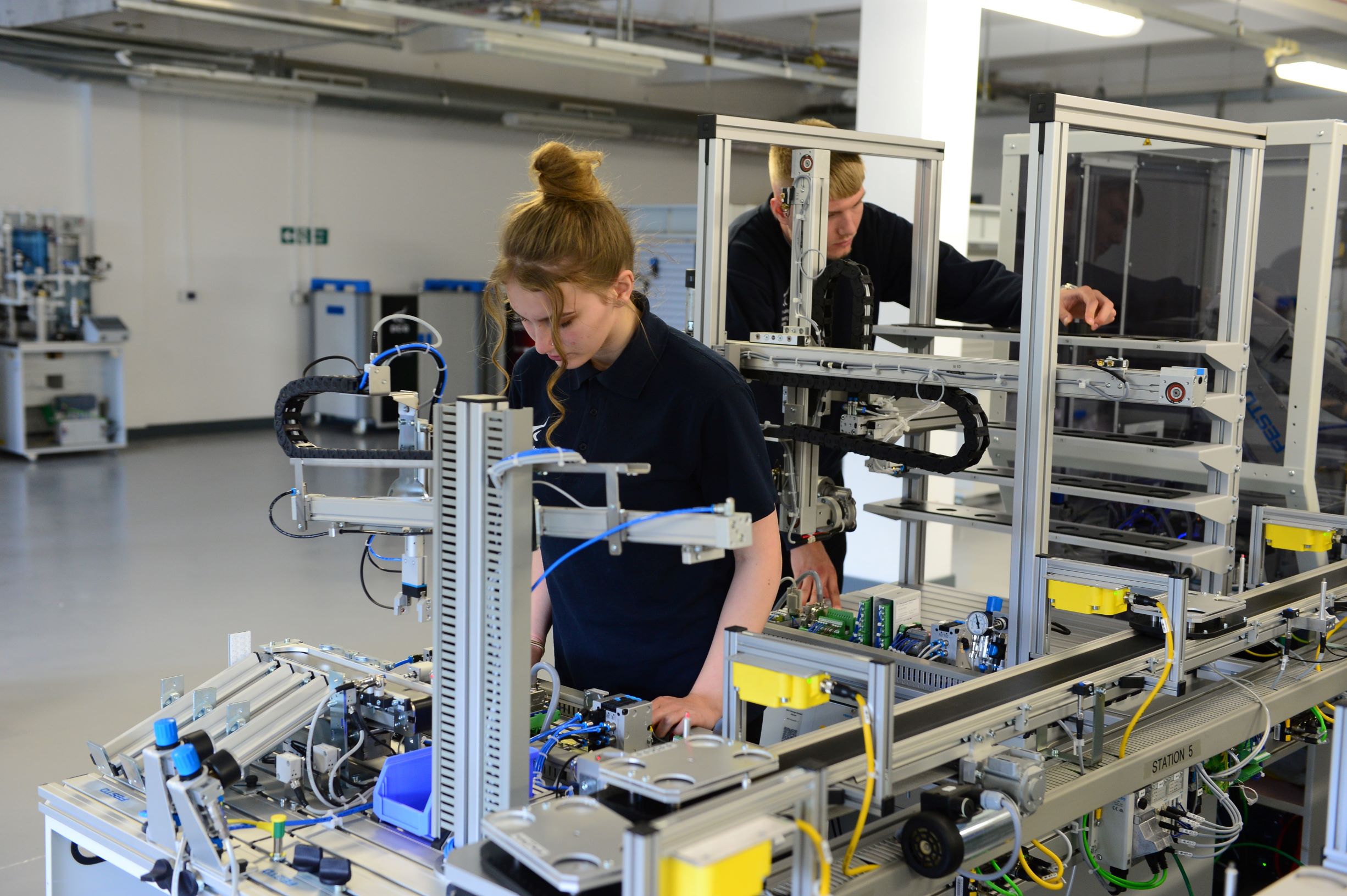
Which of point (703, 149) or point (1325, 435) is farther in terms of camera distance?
point (1325, 435)

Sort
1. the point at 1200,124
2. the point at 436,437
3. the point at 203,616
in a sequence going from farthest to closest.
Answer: the point at 203,616 < the point at 1200,124 < the point at 436,437

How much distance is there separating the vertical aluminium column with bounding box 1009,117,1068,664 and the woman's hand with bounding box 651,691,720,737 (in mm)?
643

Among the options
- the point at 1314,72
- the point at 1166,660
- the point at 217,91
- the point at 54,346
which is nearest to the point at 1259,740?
the point at 1166,660

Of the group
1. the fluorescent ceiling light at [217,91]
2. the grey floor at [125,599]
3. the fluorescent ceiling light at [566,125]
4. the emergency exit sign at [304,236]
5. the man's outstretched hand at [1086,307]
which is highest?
the fluorescent ceiling light at [566,125]

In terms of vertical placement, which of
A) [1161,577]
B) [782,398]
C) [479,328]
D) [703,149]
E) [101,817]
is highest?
Result: [703,149]

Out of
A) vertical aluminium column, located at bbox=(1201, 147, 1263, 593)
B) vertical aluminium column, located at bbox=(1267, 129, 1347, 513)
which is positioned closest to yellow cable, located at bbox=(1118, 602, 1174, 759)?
vertical aluminium column, located at bbox=(1201, 147, 1263, 593)

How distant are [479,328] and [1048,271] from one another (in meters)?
0.94

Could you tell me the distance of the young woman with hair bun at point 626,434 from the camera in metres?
1.43

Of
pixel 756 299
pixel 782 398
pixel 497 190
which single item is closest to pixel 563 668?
pixel 782 398

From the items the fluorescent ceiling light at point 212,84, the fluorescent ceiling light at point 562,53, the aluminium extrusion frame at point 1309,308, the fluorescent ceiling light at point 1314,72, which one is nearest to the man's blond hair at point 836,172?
the aluminium extrusion frame at point 1309,308

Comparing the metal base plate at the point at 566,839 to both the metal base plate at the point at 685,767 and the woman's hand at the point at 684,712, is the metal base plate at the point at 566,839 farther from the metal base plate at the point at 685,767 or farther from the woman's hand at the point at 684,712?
the woman's hand at the point at 684,712

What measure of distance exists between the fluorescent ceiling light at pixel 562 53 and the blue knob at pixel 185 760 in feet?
18.8

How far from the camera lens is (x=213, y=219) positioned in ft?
29.3

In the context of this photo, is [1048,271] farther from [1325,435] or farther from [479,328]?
[1325,435]
